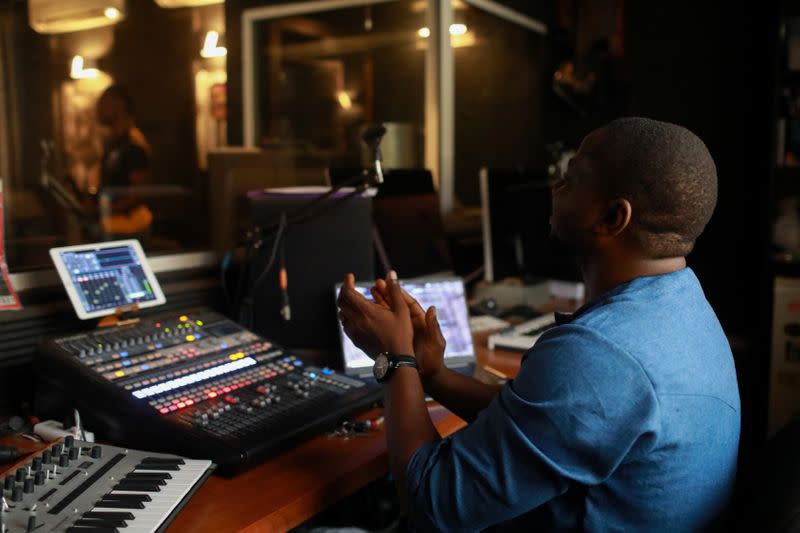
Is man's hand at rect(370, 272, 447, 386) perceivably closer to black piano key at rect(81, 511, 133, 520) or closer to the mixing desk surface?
the mixing desk surface

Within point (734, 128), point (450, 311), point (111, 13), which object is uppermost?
point (111, 13)

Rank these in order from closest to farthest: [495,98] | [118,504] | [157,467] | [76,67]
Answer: [118,504] < [157,467] < [495,98] < [76,67]

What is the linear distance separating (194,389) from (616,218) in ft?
2.77

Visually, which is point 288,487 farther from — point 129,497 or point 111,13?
point 111,13

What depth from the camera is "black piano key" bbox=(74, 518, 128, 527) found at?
0.96 metres

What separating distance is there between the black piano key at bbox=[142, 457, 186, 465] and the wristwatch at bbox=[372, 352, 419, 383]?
33 centimetres

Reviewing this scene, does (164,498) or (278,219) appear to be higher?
(278,219)

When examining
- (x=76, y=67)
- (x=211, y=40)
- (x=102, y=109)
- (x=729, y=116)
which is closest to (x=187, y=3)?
(x=211, y=40)

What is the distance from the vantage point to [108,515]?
0.99 m

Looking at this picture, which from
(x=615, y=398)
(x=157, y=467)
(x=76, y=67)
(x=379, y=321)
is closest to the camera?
(x=615, y=398)

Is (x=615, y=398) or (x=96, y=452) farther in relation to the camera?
(x=96, y=452)

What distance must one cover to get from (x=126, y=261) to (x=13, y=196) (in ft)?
10.5

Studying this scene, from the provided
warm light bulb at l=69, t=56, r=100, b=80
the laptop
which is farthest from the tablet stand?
warm light bulb at l=69, t=56, r=100, b=80

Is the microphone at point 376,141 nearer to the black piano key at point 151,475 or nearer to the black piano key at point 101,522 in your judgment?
the black piano key at point 151,475
